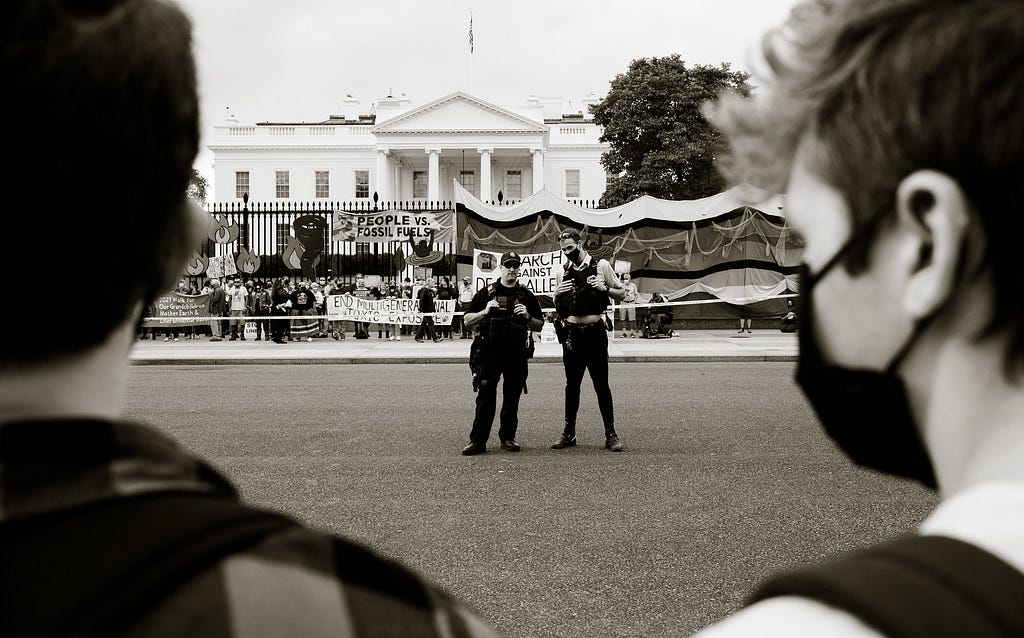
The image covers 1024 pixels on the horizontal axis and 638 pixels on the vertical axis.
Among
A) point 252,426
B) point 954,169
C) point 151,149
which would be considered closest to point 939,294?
point 954,169

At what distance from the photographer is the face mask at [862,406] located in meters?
0.97

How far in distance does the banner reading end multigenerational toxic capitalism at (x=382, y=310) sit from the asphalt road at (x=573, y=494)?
38.0ft

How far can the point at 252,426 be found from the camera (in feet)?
29.3

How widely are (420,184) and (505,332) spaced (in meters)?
62.0

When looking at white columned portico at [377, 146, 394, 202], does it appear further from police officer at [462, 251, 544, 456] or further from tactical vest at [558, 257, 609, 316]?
tactical vest at [558, 257, 609, 316]

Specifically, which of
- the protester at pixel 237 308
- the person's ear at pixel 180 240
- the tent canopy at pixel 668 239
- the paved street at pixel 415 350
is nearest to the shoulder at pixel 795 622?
the person's ear at pixel 180 240

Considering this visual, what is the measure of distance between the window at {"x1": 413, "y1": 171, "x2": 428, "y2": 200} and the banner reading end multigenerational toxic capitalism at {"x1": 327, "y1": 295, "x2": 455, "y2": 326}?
4512 cm

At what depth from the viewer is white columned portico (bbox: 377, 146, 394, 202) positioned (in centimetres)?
6309

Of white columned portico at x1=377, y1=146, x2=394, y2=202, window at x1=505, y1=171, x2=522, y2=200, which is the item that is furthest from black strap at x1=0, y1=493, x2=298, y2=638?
window at x1=505, y1=171, x2=522, y2=200

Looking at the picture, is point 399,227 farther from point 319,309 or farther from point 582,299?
point 582,299

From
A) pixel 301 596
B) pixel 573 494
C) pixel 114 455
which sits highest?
pixel 114 455

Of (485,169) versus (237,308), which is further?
(485,169)

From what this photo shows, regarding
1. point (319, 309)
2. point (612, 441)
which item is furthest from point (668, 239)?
Answer: point (612, 441)

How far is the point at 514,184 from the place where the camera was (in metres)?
67.2
